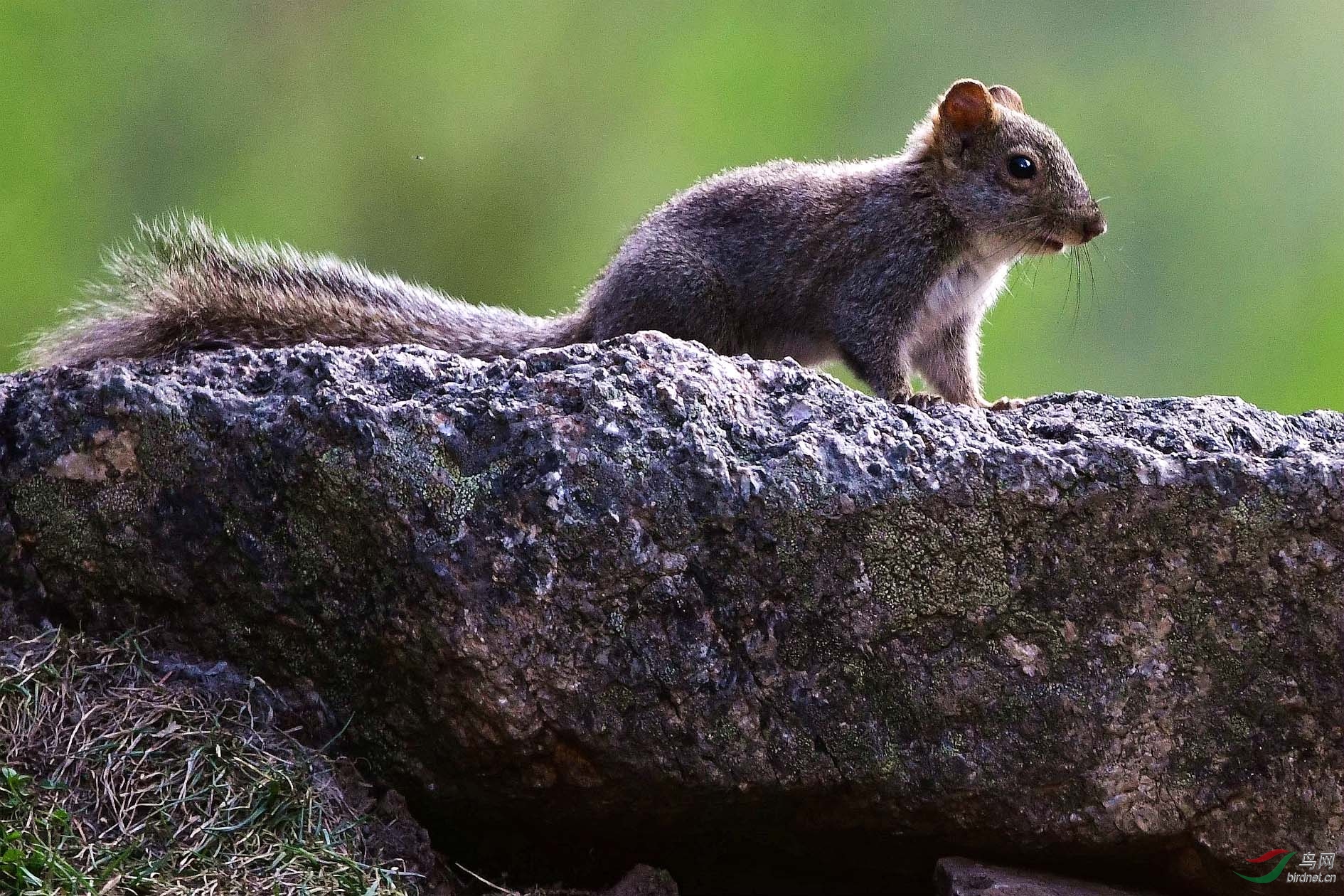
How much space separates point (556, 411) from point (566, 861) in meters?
0.91

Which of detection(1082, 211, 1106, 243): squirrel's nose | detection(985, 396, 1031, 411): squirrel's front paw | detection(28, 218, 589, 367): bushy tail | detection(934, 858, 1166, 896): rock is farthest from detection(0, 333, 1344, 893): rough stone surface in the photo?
detection(1082, 211, 1106, 243): squirrel's nose

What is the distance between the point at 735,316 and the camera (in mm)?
4020

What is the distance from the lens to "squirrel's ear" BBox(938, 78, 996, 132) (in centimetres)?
421

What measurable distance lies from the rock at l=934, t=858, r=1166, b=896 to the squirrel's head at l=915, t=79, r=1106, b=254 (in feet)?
7.36

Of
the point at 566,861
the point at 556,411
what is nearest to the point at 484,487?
the point at 556,411

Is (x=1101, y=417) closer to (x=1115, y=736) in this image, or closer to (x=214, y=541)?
(x=1115, y=736)

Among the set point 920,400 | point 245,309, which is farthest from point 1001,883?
point 245,309

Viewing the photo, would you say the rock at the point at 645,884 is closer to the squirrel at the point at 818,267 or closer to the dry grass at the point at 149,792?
the dry grass at the point at 149,792

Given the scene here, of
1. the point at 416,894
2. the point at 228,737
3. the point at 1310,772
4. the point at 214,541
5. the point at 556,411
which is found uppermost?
the point at 556,411

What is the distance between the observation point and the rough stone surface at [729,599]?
7.54ft

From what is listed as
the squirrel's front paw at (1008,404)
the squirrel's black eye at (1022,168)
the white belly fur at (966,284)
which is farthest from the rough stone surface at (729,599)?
the squirrel's black eye at (1022,168)

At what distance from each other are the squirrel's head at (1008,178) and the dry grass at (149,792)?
2.73 m

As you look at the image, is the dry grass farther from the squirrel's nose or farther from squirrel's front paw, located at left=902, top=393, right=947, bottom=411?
the squirrel's nose

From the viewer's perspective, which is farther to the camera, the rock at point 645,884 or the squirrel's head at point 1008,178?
the squirrel's head at point 1008,178
